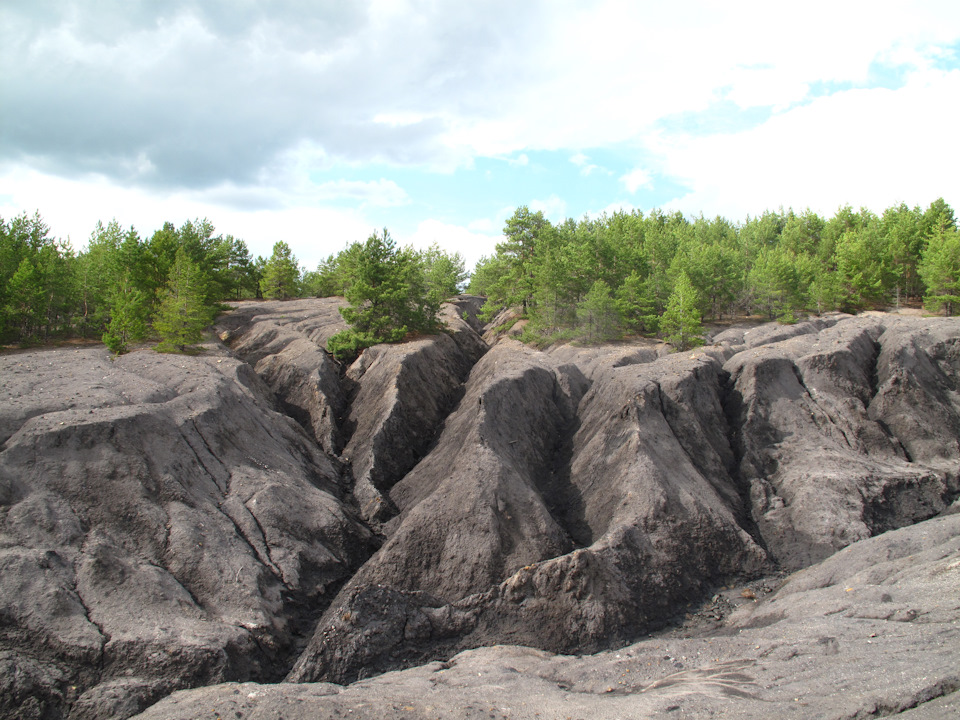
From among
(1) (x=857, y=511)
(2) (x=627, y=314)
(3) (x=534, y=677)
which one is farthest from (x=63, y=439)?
(2) (x=627, y=314)

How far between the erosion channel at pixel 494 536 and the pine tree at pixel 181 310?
70.1 inches

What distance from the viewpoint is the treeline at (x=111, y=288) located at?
36.3 m

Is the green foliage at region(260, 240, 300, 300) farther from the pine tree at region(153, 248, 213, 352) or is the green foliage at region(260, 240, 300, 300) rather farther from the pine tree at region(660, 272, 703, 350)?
the pine tree at region(660, 272, 703, 350)

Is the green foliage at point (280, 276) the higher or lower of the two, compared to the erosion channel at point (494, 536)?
higher

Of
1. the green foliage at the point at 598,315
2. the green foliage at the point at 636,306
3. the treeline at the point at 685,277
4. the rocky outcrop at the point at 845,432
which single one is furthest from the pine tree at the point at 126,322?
the green foliage at the point at 636,306

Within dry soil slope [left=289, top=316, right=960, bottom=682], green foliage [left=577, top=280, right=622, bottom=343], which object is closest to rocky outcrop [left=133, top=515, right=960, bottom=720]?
dry soil slope [left=289, top=316, right=960, bottom=682]

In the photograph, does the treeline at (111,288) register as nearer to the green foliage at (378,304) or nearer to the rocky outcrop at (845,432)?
the green foliage at (378,304)

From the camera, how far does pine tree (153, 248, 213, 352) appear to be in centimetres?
3609

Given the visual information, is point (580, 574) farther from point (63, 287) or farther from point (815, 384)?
point (63, 287)

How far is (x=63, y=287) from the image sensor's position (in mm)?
43344

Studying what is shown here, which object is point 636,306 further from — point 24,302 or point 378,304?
point 24,302

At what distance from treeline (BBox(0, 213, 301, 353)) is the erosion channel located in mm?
3376

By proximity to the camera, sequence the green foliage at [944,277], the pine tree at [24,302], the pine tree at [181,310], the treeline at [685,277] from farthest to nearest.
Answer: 1. the green foliage at [944,277]
2. the treeline at [685,277]
3. the pine tree at [24,302]
4. the pine tree at [181,310]

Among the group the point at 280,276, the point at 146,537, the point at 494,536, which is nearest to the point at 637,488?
the point at 494,536
